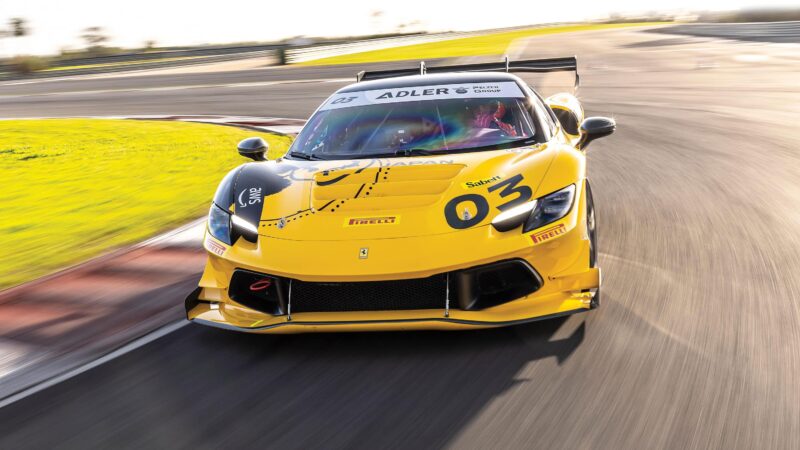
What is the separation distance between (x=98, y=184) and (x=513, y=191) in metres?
6.75

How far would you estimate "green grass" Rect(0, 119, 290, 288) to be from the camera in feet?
20.8

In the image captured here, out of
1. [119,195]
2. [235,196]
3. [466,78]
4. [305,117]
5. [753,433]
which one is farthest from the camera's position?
[305,117]

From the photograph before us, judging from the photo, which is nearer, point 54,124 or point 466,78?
point 466,78

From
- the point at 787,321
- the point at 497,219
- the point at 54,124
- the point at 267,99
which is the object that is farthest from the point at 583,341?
the point at 267,99

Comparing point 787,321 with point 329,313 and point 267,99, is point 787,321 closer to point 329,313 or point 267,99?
point 329,313

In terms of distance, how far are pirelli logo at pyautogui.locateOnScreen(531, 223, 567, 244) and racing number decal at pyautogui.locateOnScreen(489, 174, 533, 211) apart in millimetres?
187

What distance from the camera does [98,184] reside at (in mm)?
9195

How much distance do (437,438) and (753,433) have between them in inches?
38.7

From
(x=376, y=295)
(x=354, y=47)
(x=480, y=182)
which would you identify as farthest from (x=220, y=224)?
(x=354, y=47)

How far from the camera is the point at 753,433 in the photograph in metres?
2.54

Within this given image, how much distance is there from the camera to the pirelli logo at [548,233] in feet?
11.4

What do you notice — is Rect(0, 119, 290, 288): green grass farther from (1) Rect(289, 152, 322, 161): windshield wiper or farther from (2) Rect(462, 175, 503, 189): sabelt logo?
(2) Rect(462, 175, 503, 189): sabelt logo

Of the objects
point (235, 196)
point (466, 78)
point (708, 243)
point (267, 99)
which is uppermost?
point (466, 78)

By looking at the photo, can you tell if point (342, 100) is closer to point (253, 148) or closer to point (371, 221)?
point (253, 148)
